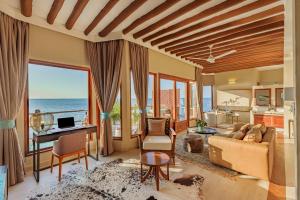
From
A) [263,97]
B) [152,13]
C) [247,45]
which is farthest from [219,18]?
[263,97]

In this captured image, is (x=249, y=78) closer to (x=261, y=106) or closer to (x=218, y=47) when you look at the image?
(x=261, y=106)

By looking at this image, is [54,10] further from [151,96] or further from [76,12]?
[151,96]

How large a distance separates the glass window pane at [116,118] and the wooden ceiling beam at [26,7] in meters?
2.41

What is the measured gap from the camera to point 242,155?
9.72 ft

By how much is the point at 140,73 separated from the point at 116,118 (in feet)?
4.53

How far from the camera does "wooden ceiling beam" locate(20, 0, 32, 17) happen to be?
8.88 ft

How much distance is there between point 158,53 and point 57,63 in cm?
301

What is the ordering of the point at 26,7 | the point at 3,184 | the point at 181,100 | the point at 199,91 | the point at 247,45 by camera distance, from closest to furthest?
1. the point at 3,184
2. the point at 26,7
3. the point at 247,45
4. the point at 181,100
5. the point at 199,91

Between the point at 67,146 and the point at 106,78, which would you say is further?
the point at 106,78

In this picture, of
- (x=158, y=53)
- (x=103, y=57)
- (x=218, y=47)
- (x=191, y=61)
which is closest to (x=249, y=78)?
(x=191, y=61)

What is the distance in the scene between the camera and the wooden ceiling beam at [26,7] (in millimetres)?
2707

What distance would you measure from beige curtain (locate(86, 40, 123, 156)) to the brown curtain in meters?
0.45

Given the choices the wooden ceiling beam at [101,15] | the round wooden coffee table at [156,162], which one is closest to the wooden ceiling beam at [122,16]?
the wooden ceiling beam at [101,15]

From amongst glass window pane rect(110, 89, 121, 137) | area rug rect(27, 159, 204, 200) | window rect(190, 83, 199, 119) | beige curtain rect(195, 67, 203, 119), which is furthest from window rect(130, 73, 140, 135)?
beige curtain rect(195, 67, 203, 119)
